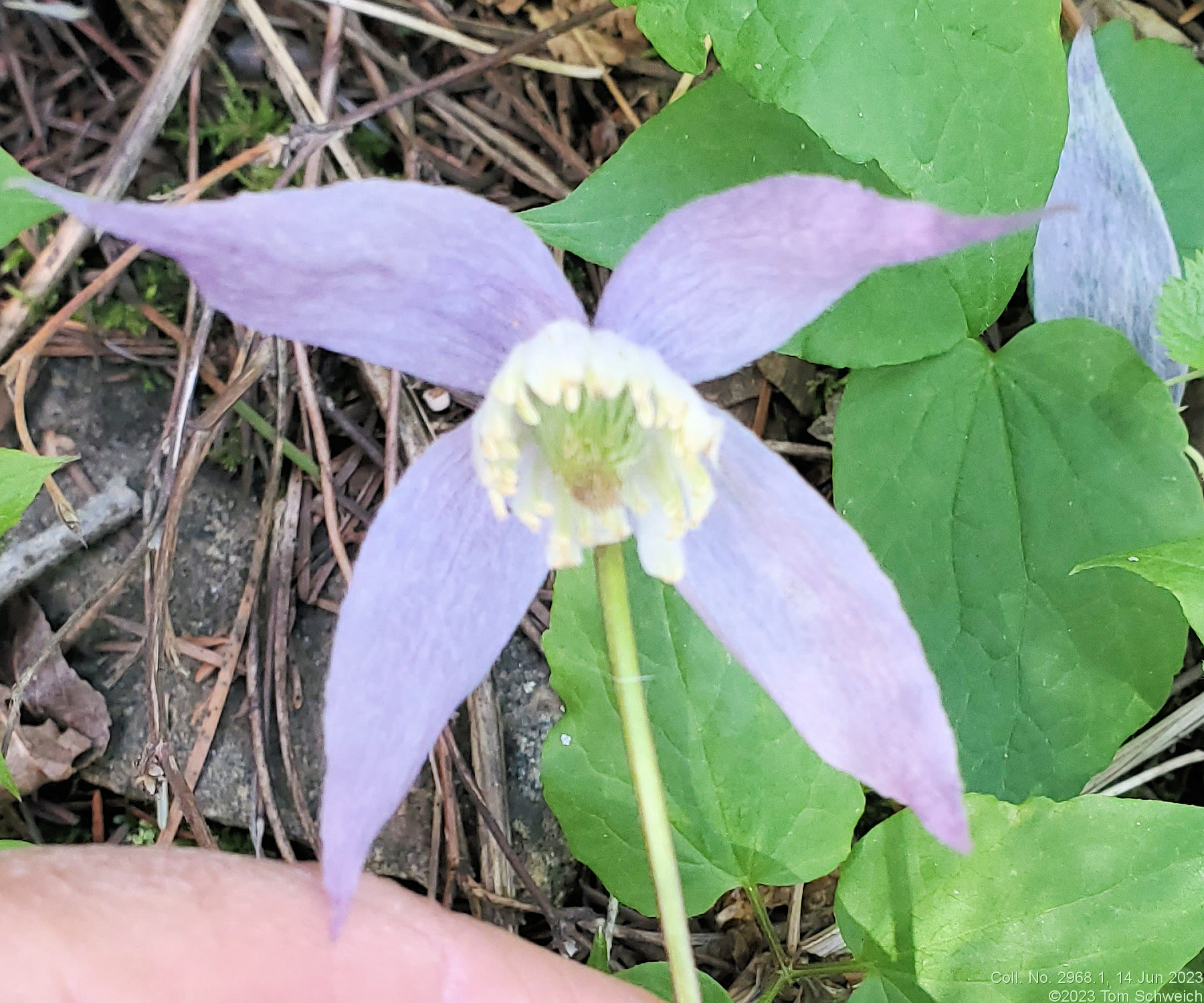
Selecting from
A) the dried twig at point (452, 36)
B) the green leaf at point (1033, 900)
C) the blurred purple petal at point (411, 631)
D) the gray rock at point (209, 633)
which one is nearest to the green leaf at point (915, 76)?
the blurred purple petal at point (411, 631)

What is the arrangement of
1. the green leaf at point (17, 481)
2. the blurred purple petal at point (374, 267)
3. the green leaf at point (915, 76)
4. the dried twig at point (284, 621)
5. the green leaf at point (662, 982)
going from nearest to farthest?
the blurred purple petal at point (374, 267), the green leaf at point (915, 76), the green leaf at point (17, 481), the green leaf at point (662, 982), the dried twig at point (284, 621)

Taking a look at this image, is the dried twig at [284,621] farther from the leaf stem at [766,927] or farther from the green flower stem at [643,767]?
the green flower stem at [643,767]

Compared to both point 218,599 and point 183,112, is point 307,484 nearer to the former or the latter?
point 218,599

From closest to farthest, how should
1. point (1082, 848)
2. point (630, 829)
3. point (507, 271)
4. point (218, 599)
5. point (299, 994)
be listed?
point (507, 271)
point (299, 994)
point (1082, 848)
point (630, 829)
point (218, 599)

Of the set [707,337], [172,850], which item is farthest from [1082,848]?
[172,850]

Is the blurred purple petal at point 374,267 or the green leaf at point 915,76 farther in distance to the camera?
the green leaf at point 915,76
